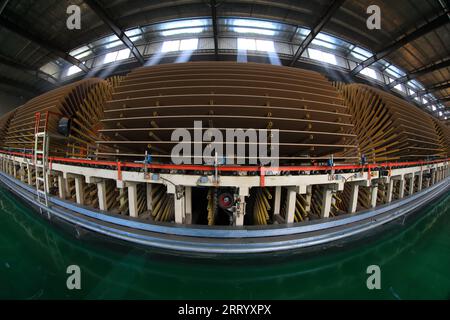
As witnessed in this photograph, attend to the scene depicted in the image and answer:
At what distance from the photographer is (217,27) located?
211 inches

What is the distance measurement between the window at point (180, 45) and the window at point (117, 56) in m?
1.64

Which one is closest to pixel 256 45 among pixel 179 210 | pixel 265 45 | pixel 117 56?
pixel 265 45

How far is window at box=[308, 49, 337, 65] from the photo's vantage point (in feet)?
21.5

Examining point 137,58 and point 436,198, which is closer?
point 436,198

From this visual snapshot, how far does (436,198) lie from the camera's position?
10.8 feet

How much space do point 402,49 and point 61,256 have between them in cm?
1070

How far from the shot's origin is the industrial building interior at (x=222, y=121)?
1.54 meters

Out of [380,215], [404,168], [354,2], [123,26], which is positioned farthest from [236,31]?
[380,215]

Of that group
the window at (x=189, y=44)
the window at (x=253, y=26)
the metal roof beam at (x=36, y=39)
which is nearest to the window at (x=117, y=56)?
the metal roof beam at (x=36, y=39)

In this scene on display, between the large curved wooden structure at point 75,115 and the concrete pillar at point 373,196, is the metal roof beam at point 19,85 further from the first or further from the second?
the concrete pillar at point 373,196

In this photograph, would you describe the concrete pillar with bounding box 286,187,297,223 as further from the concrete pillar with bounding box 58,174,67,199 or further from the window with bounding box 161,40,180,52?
the window with bounding box 161,40,180,52

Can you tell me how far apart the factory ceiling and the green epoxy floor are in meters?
5.78

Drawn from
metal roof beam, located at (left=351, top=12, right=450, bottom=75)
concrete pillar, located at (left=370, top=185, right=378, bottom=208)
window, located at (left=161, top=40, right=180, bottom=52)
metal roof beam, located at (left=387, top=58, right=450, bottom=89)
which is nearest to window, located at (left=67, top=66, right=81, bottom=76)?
window, located at (left=161, top=40, right=180, bottom=52)
